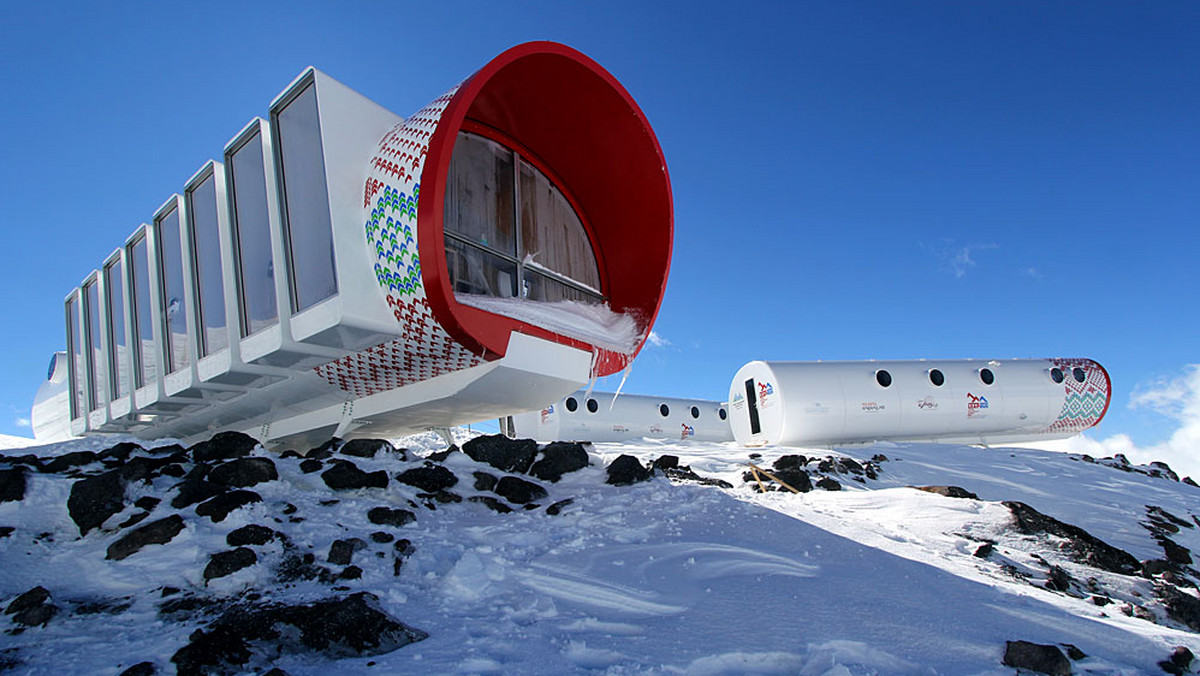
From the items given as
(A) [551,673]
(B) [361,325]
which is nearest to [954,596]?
(A) [551,673]

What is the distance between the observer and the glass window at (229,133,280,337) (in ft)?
24.4

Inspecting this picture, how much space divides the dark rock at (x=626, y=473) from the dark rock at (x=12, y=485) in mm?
3745

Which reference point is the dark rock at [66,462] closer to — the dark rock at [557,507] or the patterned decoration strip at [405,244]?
the patterned decoration strip at [405,244]

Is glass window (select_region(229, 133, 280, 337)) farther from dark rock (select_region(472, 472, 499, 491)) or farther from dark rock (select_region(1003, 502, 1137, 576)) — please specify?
dark rock (select_region(1003, 502, 1137, 576))

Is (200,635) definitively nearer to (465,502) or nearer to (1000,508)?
(465,502)

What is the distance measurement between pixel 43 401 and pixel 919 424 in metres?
21.4

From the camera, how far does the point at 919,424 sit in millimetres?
14977

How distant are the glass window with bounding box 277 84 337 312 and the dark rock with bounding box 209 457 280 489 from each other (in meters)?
2.43

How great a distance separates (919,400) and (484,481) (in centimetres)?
1280

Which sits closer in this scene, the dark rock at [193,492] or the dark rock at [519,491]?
the dark rock at [193,492]

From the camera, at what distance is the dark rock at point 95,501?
3.78 m

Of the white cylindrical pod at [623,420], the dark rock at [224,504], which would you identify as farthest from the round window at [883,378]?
the dark rock at [224,504]

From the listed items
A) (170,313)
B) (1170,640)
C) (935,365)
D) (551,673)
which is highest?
(170,313)

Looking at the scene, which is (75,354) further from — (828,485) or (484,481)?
(828,485)
